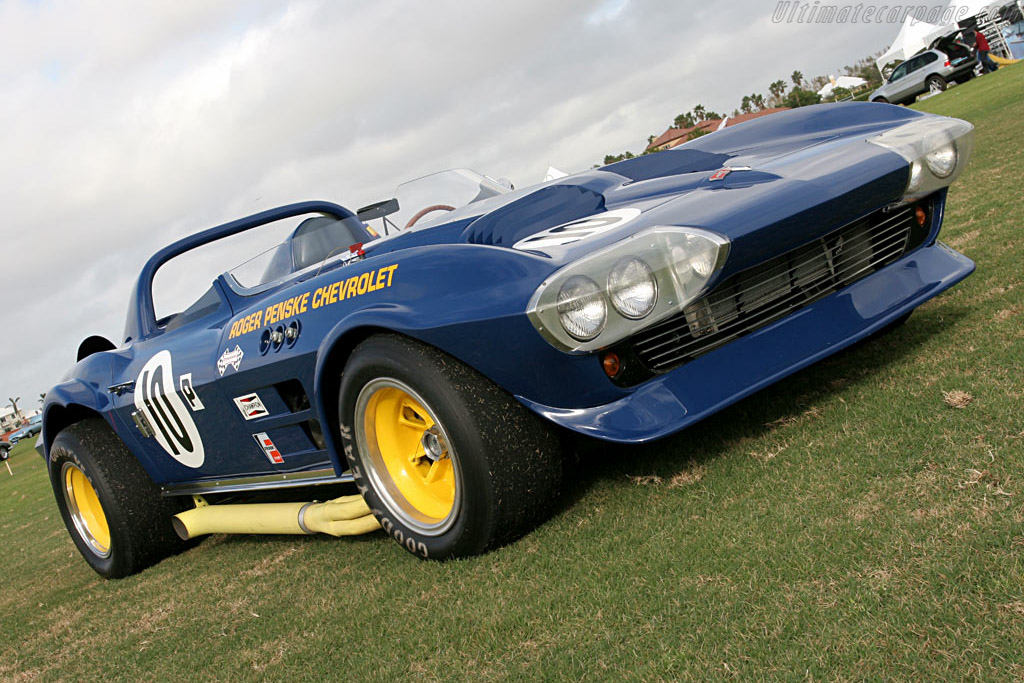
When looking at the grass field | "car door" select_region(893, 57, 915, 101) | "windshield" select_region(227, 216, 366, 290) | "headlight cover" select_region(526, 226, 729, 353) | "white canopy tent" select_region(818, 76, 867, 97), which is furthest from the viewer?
"white canopy tent" select_region(818, 76, 867, 97)

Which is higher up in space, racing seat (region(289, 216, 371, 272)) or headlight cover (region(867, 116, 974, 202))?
racing seat (region(289, 216, 371, 272))

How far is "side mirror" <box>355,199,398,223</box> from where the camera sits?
4.53m

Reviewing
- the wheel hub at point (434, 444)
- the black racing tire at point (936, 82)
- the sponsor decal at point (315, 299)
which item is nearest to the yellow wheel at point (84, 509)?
the sponsor decal at point (315, 299)

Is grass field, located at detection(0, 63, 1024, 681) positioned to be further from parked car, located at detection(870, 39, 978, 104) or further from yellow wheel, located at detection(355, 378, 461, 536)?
parked car, located at detection(870, 39, 978, 104)

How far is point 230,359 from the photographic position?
10.8 feet

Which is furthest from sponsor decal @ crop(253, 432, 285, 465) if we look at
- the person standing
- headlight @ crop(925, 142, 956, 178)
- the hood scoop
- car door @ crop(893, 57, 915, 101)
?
car door @ crop(893, 57, 915, 101)

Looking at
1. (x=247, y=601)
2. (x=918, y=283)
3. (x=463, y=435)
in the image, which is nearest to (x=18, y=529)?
(x=247, y=601)

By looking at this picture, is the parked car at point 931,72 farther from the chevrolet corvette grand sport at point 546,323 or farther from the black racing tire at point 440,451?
the black racing tire at point 440,451

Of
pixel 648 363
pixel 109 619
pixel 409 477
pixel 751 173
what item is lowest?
pixel 109 619

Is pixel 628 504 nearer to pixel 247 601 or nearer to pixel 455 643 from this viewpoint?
pixel 455 643

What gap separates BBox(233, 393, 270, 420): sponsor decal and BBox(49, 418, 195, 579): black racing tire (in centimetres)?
122

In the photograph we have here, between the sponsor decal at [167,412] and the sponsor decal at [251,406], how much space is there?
444mm

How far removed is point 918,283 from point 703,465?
902mm

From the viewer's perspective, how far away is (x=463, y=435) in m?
2.39
